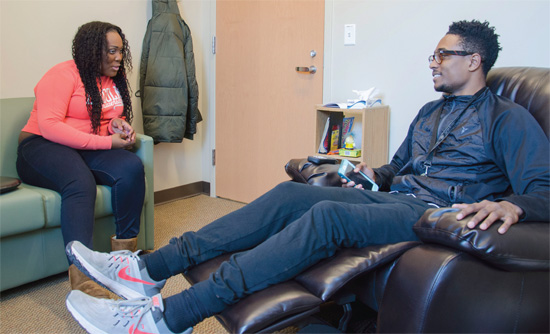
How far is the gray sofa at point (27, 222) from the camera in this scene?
6.92 ft

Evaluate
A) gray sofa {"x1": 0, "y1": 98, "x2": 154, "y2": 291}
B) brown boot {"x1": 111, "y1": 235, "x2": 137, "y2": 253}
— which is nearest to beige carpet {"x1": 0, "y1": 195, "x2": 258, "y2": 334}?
gray sofa {"x1": 0, "y1": 98, "x2": 154, "y2": 291}

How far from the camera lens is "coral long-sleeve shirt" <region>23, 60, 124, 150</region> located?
2338mm

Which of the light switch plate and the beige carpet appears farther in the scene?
the light switch plate

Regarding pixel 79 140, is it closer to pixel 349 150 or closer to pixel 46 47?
pixel 46 47

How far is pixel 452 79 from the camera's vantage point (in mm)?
1957

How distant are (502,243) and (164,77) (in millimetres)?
2480

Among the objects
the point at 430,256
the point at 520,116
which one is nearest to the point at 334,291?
the point at 430,256

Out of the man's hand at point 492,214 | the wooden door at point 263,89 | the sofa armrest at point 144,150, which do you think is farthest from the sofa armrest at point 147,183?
the man's hand at point 492,214

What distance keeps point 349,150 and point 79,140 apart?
1378 mm

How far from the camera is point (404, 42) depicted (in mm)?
2799

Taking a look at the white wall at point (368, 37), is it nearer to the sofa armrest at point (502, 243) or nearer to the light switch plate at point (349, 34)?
the light switch plate at point (349, 34)

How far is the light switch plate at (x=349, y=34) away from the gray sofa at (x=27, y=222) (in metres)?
1.30

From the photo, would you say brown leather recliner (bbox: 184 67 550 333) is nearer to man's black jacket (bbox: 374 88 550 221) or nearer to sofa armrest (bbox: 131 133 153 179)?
man's black jacket (bbox: 374 88 550 221)

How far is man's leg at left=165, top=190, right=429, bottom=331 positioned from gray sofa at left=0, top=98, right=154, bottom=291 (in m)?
0.98
